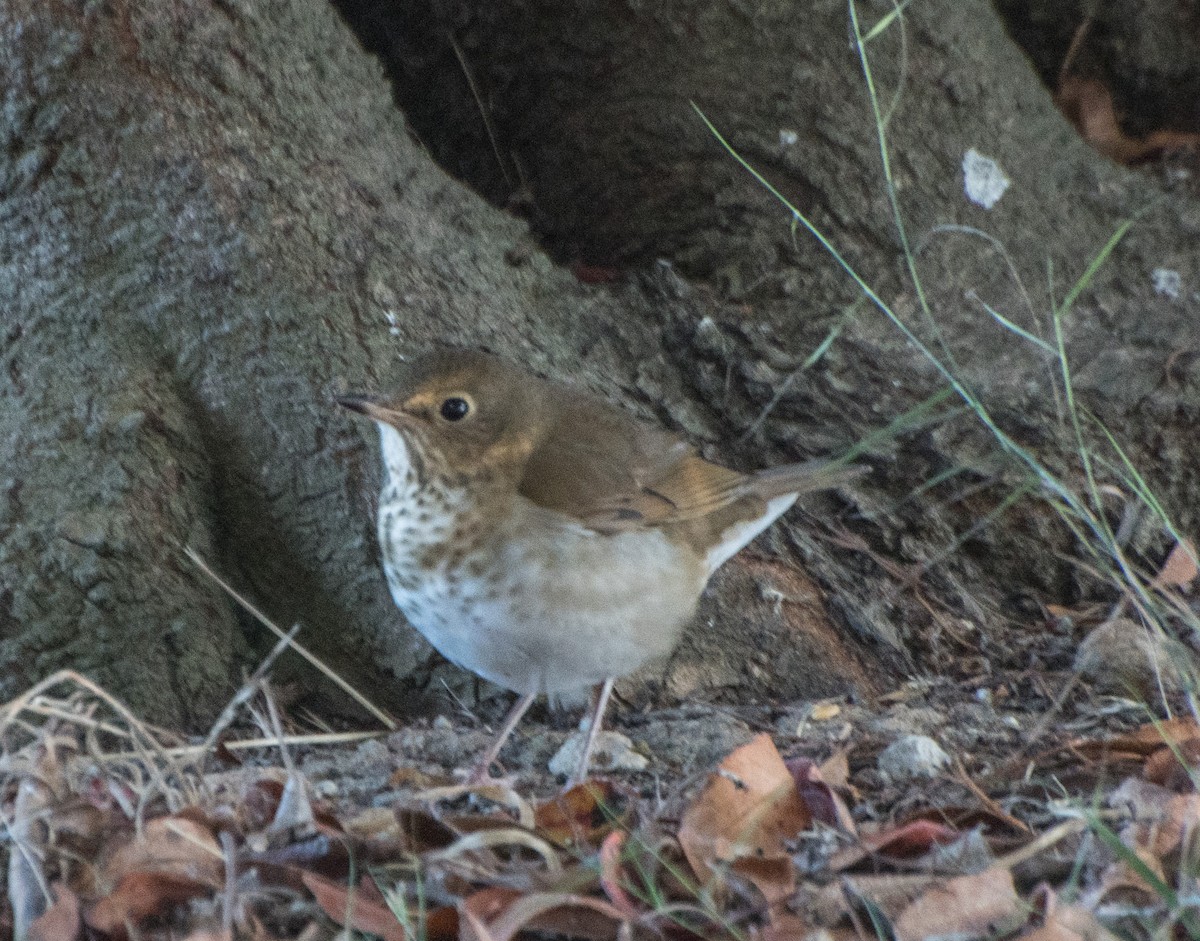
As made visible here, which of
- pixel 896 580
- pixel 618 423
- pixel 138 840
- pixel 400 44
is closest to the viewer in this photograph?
pixel 138 840

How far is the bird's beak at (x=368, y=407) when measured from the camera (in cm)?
346

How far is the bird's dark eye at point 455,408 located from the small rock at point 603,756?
2.73ft

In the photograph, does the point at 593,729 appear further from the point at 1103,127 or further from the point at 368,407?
the point at 1103,127

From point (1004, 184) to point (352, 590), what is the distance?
2.39m

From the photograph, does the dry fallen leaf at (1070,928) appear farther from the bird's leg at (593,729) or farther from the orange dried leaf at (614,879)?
the bird's leg at (593,729)

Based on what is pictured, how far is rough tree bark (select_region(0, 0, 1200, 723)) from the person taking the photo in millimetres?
3914

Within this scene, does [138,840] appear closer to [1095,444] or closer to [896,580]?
[896,580]

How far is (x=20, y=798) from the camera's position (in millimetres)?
2689

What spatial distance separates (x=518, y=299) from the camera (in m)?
4.38

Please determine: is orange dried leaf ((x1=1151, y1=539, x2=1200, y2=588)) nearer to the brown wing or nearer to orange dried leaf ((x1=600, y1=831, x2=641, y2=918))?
the brown wing

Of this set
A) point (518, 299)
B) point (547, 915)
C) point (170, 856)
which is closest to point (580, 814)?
point (547, 915)

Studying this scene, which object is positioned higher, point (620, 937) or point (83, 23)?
point (83, 23)

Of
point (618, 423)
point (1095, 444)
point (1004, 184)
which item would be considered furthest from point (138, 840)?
point (1004, 184)

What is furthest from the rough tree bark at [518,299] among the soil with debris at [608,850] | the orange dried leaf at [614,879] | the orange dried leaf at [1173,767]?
the orange dried leaf at [614,879]
